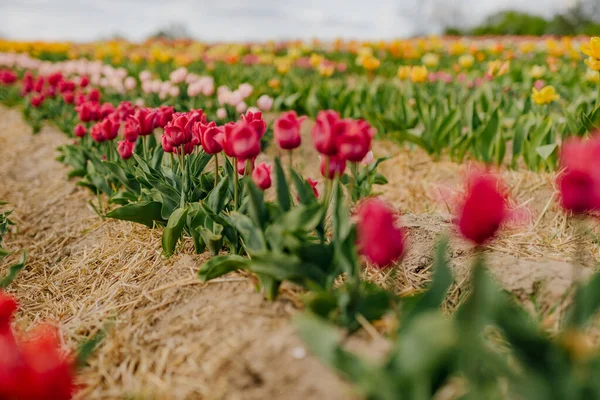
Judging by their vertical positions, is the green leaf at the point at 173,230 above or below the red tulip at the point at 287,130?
below

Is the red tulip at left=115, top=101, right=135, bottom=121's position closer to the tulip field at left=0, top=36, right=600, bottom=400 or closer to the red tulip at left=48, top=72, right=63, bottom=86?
the tulip field at left=0, top=36, right=600, bottom=400

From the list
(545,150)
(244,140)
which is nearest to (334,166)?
(244,140)

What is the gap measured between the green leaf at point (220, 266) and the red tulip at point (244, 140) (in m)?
0.36

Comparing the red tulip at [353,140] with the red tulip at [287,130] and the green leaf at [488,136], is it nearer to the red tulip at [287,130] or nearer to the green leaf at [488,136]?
the red tulip at [287,130]

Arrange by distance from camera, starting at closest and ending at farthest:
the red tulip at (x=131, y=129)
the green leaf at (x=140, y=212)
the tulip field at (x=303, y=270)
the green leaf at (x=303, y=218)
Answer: the tulip field at (x=303, y=270) → the green leaf at (x=303, y=218) → the green leaf at (x=140, y=212) → the red tulip at (x=131, y=129)

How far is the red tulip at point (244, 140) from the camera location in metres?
1.81

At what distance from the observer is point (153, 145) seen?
3619 millimetres

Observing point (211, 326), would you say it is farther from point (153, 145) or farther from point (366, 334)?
point (153, 145)

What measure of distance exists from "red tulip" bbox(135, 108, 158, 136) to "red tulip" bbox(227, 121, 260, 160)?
1.10m

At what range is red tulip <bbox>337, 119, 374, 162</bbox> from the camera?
1.58 m

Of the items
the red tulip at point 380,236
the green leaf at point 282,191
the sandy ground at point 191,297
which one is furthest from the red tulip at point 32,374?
the green leaf at point 282,191

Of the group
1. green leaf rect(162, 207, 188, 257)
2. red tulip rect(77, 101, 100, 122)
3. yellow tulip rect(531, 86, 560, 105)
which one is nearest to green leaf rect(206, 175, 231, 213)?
green leaf rect(162, 207, 188, 257)

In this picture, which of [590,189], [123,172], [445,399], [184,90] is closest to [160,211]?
[123,172]

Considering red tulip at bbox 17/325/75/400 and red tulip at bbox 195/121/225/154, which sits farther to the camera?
red tulip at bbox 195/121/225/154
